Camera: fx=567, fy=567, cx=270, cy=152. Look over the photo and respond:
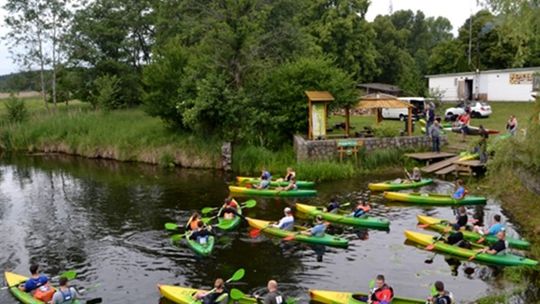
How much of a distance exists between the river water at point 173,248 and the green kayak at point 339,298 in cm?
45

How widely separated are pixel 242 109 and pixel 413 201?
13.4 meters

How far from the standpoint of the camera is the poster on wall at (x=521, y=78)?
164 feet

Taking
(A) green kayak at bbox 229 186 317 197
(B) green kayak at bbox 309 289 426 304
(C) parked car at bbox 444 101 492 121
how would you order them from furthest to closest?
(C) parked car at bbox 444 101 492 121 < (A) green kayak at bbox 229 186 317 197 < (B) green kayak at bbox 309 289 426 304

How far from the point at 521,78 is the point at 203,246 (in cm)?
4081

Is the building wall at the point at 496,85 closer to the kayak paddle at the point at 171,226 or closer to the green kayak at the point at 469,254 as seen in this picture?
the green kayak at the point at 469,254

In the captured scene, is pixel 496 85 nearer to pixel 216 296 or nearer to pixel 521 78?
pixel 521 78

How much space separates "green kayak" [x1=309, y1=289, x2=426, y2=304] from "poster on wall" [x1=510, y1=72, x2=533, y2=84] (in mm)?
41152

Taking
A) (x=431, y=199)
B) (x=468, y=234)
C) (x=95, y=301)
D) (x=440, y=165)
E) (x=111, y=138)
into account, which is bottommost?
(x=95, y=301)

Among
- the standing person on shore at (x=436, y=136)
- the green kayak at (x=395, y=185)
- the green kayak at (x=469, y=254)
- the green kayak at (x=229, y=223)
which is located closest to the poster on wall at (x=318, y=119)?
the green kayak at (x=395, y=185)

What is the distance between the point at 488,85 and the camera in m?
53.9

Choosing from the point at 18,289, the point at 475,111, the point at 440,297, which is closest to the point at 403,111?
the point at 475,111

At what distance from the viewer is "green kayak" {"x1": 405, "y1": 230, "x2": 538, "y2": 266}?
57.3 ft

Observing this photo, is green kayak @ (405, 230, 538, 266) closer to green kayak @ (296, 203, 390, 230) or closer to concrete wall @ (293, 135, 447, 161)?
green kayak @ (296, 203, 390, 230)

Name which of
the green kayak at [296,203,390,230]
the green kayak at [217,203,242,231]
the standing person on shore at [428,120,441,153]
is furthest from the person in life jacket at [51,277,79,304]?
the standing person on shore at [428,120,441,153]
